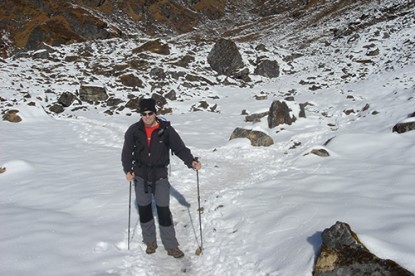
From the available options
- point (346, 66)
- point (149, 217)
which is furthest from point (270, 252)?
point (346, 66)

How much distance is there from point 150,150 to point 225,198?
10.3ft

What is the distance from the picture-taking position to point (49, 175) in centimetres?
1038

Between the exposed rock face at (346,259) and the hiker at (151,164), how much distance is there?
8.28 feet

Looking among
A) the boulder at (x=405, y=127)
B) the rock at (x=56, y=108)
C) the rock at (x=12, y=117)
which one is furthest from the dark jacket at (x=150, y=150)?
the rock at (x=56, y=108)

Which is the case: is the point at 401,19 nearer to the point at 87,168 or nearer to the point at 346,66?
the point at 346,66

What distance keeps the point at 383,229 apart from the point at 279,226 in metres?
1.77

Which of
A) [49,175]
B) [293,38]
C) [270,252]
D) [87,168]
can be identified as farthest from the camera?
[293,38]

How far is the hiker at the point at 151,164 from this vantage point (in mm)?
5949

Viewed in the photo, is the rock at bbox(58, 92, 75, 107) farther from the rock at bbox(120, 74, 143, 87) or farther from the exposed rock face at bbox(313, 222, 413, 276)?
the exposed rock face at bbox(313, 222, 413, 276)

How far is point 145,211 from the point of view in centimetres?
623

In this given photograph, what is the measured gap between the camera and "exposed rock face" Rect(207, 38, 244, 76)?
3459 centimetres

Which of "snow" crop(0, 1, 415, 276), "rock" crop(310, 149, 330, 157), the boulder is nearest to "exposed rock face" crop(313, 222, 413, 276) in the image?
"snow" crop(0, 1, 415, 276)

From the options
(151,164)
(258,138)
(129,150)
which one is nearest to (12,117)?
(258,138)

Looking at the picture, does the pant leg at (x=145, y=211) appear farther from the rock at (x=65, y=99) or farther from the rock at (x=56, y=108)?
the rock at (x=65, y=99)
